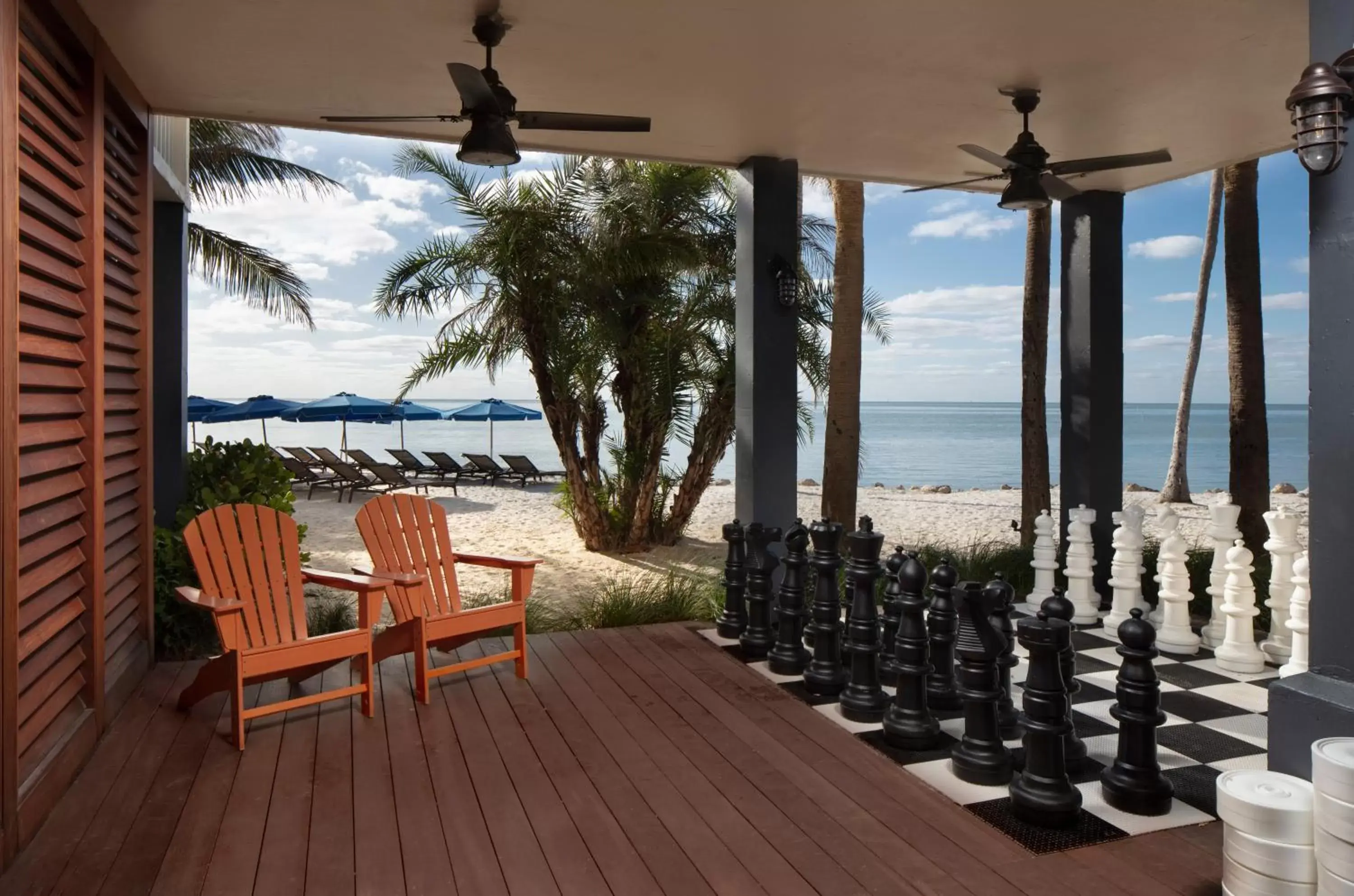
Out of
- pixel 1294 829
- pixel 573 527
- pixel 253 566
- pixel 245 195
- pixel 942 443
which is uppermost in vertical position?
pixel 245 195

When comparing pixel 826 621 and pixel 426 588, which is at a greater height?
pixel 426 588

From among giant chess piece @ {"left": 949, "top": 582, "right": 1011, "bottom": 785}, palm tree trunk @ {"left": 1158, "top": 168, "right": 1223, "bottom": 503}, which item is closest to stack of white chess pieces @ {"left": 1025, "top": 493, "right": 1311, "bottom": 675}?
giant chess piece @ {"left": 949, "top": 582, "right": 1011, "bottom": 785}

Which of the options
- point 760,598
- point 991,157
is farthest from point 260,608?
point 991,157

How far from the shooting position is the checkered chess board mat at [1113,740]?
2.56 meters

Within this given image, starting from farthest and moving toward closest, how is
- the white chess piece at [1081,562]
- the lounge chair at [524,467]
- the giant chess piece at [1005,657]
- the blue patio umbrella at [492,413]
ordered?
the blue patio umbrella at [492,413]
the lounge chair at [524,467]
the white chess piece at [1081,562]
the giant chess piece at [1005,657]

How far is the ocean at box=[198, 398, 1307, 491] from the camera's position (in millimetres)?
29547

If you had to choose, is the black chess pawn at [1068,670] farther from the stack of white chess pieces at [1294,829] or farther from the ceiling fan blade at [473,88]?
the ceiling fan blade at [473,88]

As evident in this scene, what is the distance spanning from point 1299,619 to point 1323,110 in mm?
2434

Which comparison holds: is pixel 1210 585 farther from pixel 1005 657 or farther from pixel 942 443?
pixel 942 443

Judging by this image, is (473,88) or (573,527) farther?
(573,527)

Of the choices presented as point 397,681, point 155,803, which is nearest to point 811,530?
point 397,681

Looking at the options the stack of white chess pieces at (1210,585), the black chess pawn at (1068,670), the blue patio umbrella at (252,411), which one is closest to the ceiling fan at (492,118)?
the black chess pawn at (1068,670)

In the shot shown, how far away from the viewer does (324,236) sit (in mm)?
40281

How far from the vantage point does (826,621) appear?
372 centimetres
